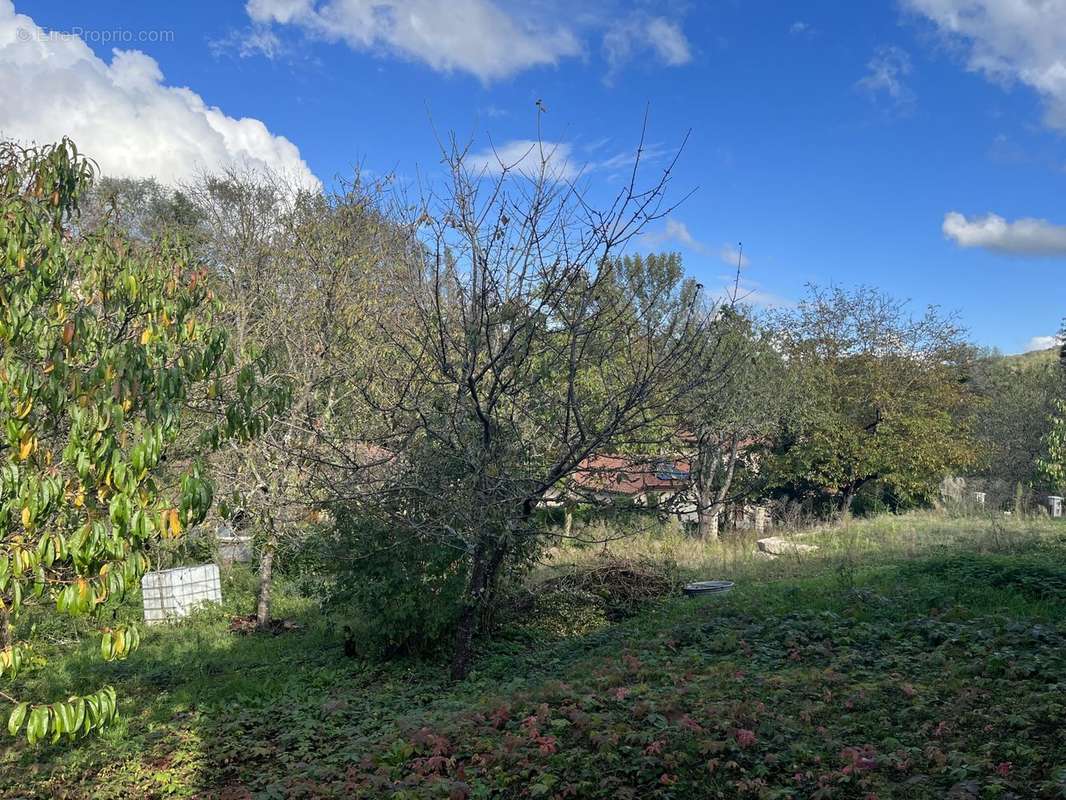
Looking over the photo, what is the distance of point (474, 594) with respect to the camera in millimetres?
6789

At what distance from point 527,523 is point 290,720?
2632 millimetres

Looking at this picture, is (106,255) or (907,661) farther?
(907,661)

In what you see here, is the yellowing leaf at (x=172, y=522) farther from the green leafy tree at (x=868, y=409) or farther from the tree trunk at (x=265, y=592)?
the green leafy tree at (x=868, y=409)

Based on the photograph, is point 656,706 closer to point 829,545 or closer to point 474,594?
point 474,594

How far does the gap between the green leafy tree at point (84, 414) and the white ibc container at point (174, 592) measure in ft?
24.9

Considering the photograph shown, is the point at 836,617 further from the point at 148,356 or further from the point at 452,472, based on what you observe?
the point at 148,356

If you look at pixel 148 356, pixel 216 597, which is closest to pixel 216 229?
pixel 216 597

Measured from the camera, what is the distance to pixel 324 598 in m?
8.47

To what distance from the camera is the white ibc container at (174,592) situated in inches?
440

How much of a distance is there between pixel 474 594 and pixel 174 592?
6.71 metres

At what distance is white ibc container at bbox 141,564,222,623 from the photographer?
36.7 feet

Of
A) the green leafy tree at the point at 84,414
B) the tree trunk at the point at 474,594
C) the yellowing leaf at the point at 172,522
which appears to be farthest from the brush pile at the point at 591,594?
the yellowing leaf at the point at 172,522

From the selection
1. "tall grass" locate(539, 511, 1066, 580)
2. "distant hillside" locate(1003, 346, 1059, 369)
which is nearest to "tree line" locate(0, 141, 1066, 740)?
"tall grass" locate(539, 511, 1066, 580)

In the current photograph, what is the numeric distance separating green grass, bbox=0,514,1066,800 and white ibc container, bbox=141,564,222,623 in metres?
1.05
